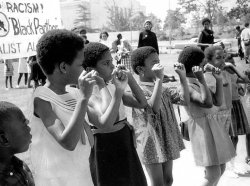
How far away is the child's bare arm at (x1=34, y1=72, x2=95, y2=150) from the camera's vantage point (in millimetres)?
1884

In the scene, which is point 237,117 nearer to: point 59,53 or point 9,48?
point 9,48

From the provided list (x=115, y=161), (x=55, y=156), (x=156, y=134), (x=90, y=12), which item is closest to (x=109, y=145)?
(x=115, y=161)

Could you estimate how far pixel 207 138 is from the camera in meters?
3.32

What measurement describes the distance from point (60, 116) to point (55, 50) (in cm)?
35

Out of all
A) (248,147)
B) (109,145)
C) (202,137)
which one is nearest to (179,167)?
(248,147)

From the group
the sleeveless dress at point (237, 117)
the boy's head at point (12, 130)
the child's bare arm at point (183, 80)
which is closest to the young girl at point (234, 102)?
the sleeveless dress at point (237, 117)

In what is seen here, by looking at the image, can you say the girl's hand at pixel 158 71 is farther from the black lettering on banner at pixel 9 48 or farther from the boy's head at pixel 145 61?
the black lettering on banner at pixel 9 48

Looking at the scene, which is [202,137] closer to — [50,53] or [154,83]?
[154,83]

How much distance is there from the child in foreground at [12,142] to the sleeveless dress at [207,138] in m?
1.78

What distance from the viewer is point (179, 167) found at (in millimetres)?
4574

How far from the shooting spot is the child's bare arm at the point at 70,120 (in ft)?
6.18

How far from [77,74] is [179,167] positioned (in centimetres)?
282

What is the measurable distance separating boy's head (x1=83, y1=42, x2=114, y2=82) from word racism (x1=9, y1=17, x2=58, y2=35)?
4.11ft

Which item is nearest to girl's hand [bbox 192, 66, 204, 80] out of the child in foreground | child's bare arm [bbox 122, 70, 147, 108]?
child's bare arm [bbox 122, 70, 147, 108]
